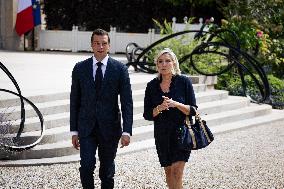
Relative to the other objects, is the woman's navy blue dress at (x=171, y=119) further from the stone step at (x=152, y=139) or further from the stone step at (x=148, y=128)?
the stone step at (x=148, y=128)

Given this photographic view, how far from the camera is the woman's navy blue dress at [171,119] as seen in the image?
4.62 metres

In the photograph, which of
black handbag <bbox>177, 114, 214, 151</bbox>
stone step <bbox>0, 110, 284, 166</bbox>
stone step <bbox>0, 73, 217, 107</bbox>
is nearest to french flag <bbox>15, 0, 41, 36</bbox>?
stone step <bbox>0, 73, 217, 107</bbox>

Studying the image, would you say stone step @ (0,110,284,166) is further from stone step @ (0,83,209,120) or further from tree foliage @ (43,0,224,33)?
tree foliage @ (43,0,224,33)

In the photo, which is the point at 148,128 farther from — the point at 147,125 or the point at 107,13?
the point at 107,13

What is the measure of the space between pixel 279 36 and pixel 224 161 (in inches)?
448

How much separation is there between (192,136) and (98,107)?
844 millimetres

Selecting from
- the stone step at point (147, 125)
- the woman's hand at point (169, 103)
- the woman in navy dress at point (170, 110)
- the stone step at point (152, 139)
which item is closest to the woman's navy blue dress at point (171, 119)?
the woman in navy dress at point (170, 110)

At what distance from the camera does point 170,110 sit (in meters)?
4.62

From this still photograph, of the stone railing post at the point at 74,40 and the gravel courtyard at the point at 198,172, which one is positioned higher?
the stone railing post at the point at 74,40

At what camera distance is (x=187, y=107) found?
4.58 m

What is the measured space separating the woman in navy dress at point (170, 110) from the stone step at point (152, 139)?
8.10ft

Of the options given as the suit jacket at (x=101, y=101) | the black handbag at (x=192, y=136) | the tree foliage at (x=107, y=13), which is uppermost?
the tree foliage at (x=107, y=13)

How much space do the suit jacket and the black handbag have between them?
0.45 m

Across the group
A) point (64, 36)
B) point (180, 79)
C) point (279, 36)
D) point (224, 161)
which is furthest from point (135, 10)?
point (180, 79)
